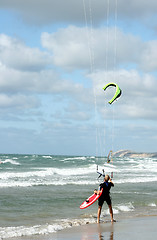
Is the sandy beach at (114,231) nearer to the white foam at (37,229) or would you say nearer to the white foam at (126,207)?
the white foam at (37,229)

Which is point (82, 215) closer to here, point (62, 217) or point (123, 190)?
point (62, 217)

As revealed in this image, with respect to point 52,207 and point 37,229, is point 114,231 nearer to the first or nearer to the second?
point 37,229

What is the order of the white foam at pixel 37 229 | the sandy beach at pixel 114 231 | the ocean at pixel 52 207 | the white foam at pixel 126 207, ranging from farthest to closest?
the white foam at pixel 126 207 → the ocean at pixel 52 207 → the white foam at pixel 37 229 → the sandy beach at pixel 114 231

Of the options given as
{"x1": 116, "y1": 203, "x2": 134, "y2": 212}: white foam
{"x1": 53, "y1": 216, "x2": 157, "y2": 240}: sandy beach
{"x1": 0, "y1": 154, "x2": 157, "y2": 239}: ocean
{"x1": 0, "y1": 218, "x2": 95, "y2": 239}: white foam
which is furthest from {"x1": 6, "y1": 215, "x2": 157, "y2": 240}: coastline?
{"x1": 116, "y1": 203, "x2": 134, "y2": 212}: white foam

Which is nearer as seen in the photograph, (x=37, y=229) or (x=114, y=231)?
(x=114, y=231)

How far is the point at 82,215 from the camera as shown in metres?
12.5

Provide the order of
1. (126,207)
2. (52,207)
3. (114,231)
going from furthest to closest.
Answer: (126,207) < (52,207) < (114,231)

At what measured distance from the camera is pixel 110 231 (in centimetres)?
958

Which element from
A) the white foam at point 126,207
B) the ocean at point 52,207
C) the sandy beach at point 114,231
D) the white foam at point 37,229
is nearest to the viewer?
the sandy beach at point 114,231

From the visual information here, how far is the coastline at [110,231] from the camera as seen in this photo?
29.2 feet

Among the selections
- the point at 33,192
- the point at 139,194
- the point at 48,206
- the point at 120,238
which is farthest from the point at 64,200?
the point at 120,238

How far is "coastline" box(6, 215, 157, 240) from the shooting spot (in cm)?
891

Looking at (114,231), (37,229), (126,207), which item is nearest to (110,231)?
(114,231)

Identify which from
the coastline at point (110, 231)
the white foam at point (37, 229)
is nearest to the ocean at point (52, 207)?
the white foam at point (37, 229)
